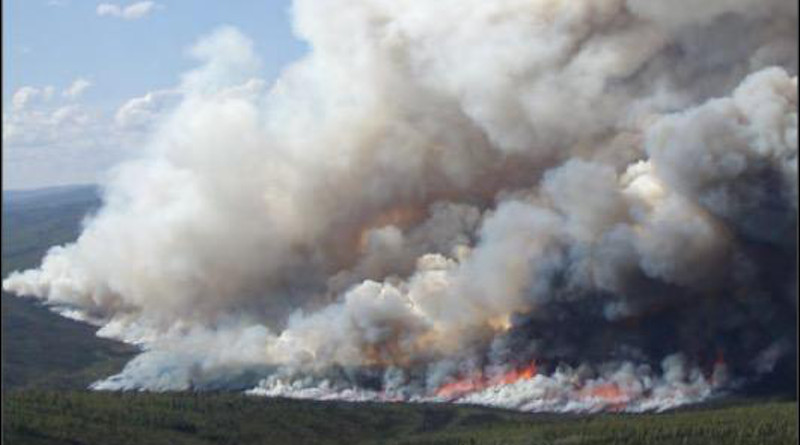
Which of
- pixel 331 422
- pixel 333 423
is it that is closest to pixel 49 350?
pixel 331 422

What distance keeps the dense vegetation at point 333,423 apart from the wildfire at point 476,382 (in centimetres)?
351

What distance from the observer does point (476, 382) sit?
4382 inches

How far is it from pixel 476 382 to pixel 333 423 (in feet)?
48.1

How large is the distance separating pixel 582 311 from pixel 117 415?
43234 mm

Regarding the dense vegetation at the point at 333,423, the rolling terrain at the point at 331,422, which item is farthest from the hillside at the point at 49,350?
the dense vegetation at the point at 333,423

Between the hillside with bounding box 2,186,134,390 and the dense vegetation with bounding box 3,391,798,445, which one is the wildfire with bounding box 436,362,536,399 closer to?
the dense vegetation with bounding box 3,391,798,445

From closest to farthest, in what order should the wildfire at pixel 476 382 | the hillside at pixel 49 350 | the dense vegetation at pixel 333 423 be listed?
the dense vegetation at pixel 333 423
the wildfire at pixel 476 382
the hillside at pixel 49 350

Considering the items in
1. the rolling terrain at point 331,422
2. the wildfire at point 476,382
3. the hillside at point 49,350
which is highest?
the hillside at point 49,350

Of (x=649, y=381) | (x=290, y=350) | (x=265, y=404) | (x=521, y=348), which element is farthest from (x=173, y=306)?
(x=649, y=381)

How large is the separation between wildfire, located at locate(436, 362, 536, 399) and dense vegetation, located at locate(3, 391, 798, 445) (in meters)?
3.51

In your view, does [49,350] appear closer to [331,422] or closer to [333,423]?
[331,422]

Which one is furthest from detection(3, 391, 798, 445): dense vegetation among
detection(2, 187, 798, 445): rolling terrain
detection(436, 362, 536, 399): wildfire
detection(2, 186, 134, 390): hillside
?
detection(2, 186, 134, 390): hillside

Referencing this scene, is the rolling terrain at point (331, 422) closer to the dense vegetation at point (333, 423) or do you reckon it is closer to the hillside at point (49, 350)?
the dense vegetation at point (333, 423)

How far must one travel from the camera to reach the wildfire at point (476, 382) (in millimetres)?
109625
